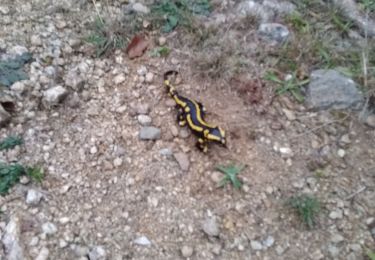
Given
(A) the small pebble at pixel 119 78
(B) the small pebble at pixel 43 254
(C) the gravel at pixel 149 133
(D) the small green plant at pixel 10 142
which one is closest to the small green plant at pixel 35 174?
(D) the small green plant at pixel 10 142

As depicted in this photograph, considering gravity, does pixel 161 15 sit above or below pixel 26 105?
above

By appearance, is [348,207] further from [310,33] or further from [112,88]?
[112,88]

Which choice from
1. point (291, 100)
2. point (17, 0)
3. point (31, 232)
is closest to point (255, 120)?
point (291, 100)

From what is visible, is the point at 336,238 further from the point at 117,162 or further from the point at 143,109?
the point at 143,109

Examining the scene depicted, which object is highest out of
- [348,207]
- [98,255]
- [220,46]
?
[220,46]

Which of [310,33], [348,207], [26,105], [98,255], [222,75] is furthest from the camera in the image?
[310,33]

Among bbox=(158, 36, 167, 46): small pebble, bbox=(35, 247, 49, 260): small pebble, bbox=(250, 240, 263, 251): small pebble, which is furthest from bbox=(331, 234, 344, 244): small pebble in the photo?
bbox=(158, 36, 167, 46): small pebble

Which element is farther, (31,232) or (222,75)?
(222,75)

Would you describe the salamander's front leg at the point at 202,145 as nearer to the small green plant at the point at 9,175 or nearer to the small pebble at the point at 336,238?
the small pebble at the point at 336,238
